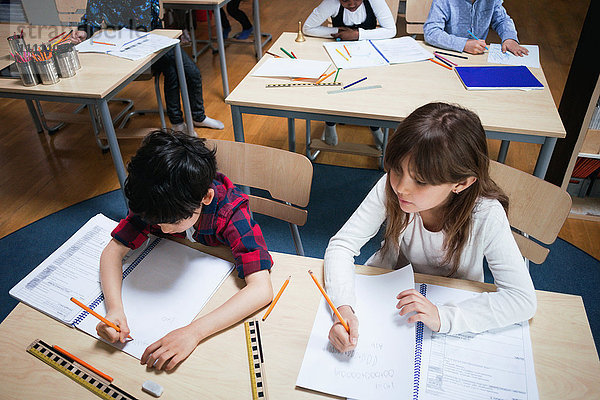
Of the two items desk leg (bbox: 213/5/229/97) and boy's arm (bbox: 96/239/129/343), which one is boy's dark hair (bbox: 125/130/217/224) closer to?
boy's arm (bbox: 96/239/129/343)

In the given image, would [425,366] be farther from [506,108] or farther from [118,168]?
[118,168]

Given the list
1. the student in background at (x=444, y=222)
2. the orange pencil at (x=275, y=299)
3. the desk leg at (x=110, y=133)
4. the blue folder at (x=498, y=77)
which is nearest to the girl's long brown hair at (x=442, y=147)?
the student in background at (x=444, y=222)

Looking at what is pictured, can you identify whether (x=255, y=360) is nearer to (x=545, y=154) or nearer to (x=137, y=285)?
(x=137, y=285)

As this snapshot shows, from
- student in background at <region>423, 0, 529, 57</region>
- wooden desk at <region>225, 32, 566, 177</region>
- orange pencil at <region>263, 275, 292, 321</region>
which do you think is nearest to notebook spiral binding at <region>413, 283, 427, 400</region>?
orange pencil at <region>263, 275, 292, 321</region>

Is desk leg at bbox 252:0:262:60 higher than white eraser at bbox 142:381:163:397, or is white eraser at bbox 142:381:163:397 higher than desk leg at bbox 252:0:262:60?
white eraser at bbox 142:381:163:397

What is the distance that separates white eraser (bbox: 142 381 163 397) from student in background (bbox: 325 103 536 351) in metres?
0.34

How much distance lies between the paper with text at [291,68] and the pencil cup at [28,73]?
95 cm

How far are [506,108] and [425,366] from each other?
1.18 meters

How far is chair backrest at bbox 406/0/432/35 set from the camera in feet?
8.34

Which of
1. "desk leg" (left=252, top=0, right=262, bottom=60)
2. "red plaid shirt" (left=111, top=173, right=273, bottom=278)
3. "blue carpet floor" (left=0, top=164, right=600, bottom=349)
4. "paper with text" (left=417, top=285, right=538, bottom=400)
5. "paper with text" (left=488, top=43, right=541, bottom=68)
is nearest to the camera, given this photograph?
"paper with text" (left=417, top=285, right=538, bottom=400)

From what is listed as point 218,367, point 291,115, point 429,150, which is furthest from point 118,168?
point 429,150

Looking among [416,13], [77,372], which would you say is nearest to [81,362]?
[77,372]

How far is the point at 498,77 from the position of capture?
1.83 meters

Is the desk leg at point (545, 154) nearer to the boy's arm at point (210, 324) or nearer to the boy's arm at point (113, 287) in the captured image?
the boy's arm at point (210, 324)
